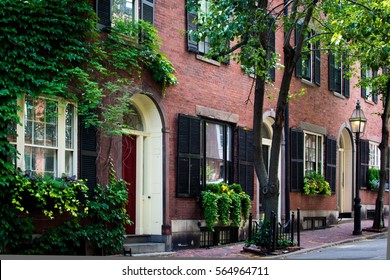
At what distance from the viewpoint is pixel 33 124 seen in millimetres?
11664

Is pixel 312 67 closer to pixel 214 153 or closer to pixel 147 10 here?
pixel 214 153

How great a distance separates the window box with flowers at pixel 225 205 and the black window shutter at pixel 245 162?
573 millimetres

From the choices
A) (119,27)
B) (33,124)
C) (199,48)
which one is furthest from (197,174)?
(33,124)

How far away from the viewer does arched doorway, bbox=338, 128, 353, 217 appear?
25.6 metres

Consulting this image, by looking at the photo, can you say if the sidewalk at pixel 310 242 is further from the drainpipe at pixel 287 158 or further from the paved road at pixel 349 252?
the drainpipe at pixel 287 158

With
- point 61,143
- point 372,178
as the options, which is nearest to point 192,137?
point 61,143

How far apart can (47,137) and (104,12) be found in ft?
9.12

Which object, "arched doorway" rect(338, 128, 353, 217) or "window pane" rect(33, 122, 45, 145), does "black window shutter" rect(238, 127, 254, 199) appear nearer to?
"window pane" rect(33, 122, 45, 145)

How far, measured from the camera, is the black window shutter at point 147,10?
565 inches

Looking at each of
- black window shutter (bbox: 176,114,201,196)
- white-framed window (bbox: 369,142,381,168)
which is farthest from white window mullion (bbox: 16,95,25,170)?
white-framed window (bbox: 369,142,381,168)

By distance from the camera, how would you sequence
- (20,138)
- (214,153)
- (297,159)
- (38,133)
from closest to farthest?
1. (20,138)
2. (38,133)
3. (214,153)
4. (297,159)

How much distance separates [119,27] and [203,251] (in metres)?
5.12

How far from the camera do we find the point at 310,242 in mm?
17297

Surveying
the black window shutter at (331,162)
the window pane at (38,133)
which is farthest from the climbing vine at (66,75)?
the black window shutter at (331,162)
